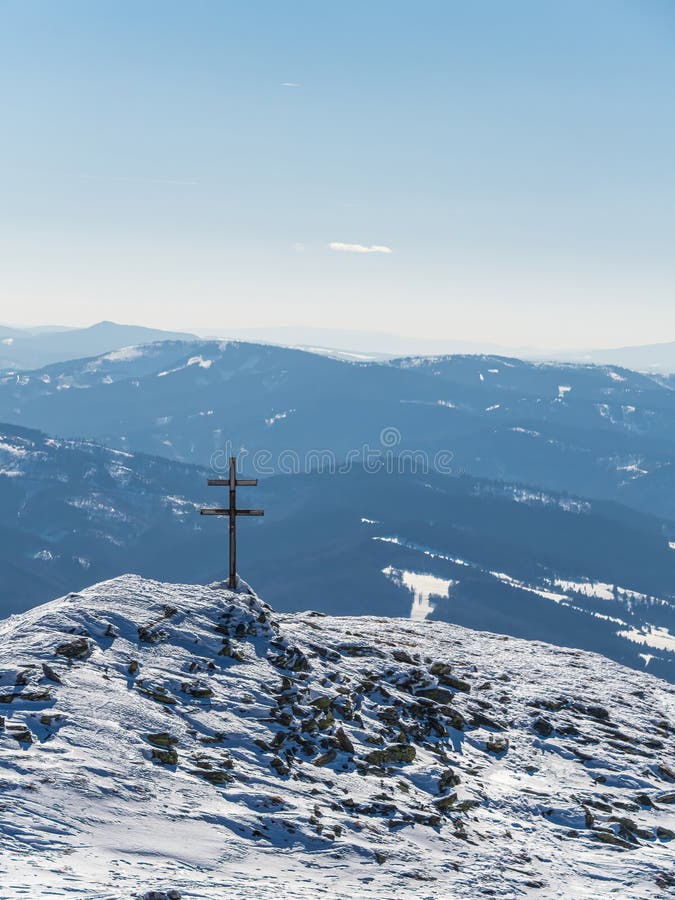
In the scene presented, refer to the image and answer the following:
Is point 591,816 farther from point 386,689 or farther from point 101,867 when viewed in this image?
point 101,867

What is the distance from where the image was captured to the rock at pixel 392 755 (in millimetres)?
30234

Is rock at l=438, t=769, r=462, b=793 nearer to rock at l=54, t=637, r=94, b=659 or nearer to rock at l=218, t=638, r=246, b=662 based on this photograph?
rock at l=218, t=638, r=246, b=662

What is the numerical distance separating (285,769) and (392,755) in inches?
206

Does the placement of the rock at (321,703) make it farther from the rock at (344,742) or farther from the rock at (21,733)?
the rock at (21,733)

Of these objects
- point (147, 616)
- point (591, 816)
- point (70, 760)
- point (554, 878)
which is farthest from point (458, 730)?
point (70, 760)

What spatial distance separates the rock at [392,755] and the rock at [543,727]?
9.57m

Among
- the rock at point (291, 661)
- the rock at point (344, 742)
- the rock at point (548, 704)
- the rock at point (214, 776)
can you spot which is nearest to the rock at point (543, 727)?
the rock at point (548, 704)

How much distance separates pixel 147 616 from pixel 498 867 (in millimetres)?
18459

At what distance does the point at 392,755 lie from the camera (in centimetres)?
3092

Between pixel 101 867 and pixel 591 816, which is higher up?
pixel 101 867

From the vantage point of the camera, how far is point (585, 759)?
35.8m

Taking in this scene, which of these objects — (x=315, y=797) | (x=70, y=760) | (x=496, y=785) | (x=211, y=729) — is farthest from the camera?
(x=496, y=785)

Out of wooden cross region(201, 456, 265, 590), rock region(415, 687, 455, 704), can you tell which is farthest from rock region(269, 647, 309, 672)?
rock region(415, 687, 455, 704)

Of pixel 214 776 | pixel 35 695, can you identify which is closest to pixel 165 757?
pixel 214 776
